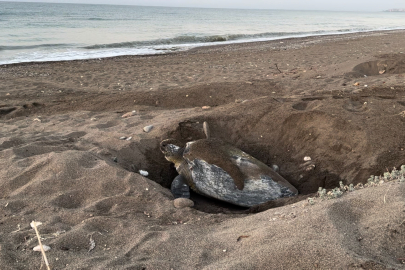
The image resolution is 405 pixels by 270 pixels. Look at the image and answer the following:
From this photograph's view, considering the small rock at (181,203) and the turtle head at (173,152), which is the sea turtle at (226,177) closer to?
the turtle head at (173,152)

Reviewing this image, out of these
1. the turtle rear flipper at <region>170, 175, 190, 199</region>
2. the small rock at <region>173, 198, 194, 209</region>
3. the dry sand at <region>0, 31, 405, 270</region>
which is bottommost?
the turtle rear flipper at <region>170, 175, 190, 199</region>

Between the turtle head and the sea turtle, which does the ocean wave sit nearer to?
the turtle head

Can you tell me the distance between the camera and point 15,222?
2.76 metres

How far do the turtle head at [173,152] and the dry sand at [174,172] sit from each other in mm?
256

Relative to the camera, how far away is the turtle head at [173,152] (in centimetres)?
449

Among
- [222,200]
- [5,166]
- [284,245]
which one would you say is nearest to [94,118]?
[5,166]

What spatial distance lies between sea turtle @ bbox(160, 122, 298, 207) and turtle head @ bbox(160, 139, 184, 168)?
11cm

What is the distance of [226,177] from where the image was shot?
4.08 m

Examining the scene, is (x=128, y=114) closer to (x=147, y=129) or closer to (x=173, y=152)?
(x=147, y=129)

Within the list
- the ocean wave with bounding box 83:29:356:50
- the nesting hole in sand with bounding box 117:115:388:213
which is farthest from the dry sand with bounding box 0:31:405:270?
the ocean wave with bounding box 83:29:356:50

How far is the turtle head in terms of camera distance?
449 centimetres

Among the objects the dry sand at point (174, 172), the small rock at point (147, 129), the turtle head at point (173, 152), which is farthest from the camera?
the small rock at point (147, 129)

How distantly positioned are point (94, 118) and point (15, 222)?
3.51 m

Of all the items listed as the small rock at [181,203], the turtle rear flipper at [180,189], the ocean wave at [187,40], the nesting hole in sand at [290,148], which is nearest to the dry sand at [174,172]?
the nesting hole in sand at [290,148]
